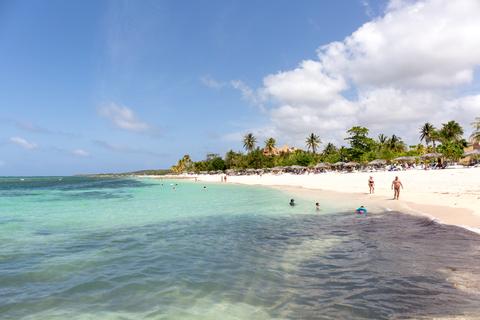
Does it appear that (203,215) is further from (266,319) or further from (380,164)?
(380,164)

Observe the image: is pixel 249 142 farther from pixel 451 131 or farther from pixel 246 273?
pixel 246 273

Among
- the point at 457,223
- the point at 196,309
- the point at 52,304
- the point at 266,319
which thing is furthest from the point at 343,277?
the point at 457,223

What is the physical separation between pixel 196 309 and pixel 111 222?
1242 cm

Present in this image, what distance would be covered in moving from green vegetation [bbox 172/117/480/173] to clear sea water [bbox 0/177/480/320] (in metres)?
56.0

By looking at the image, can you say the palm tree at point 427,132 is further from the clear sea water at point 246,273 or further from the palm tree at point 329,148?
the clear sea water at point 246,273

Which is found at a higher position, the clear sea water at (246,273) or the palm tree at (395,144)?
the palm tree at (395,144)

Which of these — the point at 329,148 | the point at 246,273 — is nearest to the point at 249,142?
the point at 329,148

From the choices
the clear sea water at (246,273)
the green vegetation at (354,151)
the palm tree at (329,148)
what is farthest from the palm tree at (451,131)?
the clear sea water at (246,273)

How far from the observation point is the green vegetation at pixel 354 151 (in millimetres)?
72562

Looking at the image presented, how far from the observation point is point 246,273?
7863mm

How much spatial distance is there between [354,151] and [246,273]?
7490cm

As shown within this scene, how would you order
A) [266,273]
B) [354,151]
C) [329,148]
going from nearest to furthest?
[266,273] → [354,151] → [329,148]

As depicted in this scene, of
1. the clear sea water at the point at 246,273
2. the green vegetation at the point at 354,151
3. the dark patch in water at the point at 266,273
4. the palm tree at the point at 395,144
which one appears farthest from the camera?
the palm tree at the point at 395,144

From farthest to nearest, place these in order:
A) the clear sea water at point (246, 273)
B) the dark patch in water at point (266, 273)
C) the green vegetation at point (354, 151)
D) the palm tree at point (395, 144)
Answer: the palm tree at point (395, 144)
the green vegetation at point (354, 151)
the dark patch in water at point (266, 273)
the clear sea water at point (246, 273)
